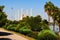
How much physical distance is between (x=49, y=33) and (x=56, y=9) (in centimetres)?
4425

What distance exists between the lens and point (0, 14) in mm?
33031

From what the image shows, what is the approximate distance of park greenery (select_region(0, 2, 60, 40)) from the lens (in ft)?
80.0

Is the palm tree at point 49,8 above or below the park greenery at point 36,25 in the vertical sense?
above

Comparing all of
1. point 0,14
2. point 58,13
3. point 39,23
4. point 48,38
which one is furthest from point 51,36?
point 58,13

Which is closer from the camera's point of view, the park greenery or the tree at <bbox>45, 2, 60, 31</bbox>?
the park greenery

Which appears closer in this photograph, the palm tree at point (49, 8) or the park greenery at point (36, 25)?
the park greenery at point (36, 25)

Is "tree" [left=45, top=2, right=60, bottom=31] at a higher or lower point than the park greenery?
higher

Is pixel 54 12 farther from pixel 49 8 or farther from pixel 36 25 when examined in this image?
pixel 36 25

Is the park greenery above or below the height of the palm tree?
below

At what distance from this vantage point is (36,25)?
51.3 metres

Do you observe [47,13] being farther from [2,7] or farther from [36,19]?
[2,7]

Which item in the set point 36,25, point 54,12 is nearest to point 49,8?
point 54,12

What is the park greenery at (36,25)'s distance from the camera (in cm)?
2438

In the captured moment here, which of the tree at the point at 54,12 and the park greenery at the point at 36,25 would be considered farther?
the tree at the point at 54,12
